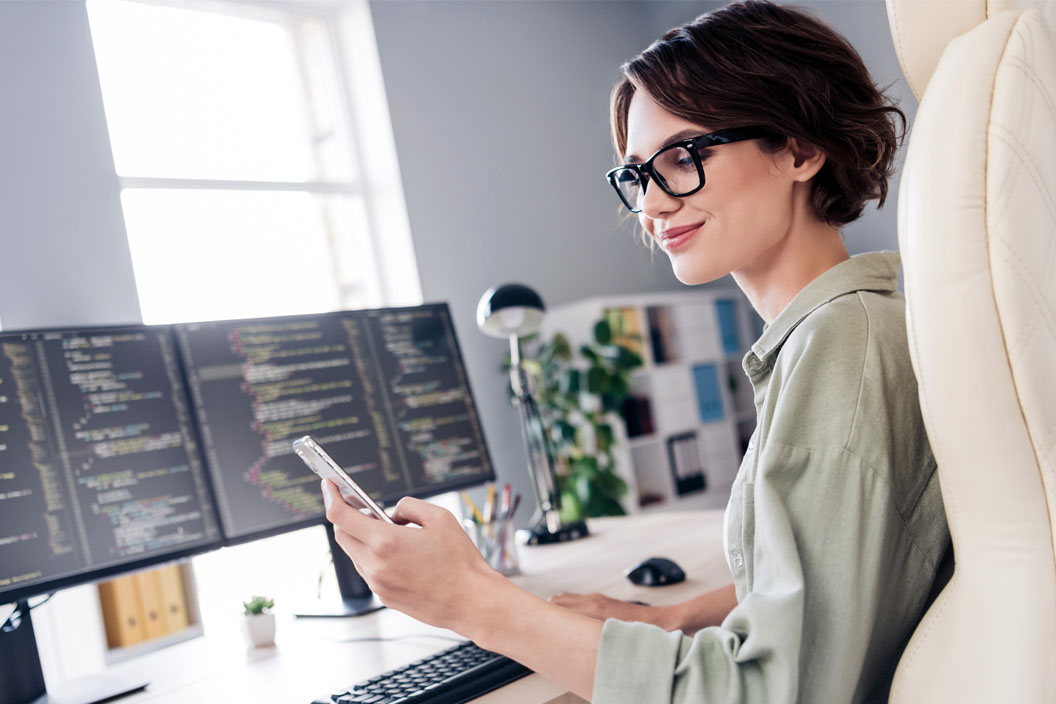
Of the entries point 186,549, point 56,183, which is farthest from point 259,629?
point 56,183

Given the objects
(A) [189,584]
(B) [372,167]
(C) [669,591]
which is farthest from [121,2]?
(C) [669,591]

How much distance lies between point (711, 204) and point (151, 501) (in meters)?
0.94

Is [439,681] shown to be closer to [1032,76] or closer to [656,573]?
[656,573]

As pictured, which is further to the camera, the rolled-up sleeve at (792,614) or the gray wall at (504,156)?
the gray wall at (504,156)

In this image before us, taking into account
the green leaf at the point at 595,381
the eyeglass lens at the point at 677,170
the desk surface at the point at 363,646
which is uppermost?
the eyeglass lens at the point at 677,170

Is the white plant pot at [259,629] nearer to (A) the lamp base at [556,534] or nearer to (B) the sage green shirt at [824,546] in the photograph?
(A) the lamp base at [556,534]

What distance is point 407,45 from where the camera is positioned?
4062 millimetres

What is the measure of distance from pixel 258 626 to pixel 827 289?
102 cm

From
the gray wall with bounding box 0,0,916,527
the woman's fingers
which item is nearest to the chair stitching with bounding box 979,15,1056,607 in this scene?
the woman's fingers

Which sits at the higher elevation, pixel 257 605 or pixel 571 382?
pixel 571 382

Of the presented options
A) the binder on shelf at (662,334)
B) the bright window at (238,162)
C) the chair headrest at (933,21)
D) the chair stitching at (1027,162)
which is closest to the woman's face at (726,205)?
the chair headrest at (933,21)

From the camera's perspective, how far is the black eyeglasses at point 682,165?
0.96 metres

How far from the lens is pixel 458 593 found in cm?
83

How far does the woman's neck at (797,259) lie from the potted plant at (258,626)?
36.2 inches
